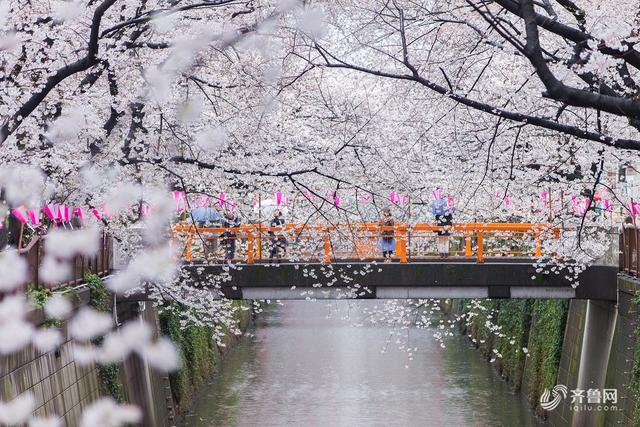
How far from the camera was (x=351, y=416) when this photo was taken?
2336cm

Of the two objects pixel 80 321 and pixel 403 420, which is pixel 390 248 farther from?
pixel 80 321

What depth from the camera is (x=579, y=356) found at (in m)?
20.5

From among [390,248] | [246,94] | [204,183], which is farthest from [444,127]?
[246,94]

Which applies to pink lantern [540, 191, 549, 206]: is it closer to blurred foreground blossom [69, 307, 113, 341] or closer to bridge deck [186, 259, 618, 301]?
bridge deck [186, 259, 618, 301]

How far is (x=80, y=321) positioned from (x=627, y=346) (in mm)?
9087

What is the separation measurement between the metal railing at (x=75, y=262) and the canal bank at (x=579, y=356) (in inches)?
354

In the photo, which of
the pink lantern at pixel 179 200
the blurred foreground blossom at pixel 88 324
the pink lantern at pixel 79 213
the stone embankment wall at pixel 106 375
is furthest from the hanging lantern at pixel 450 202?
the pink lantern at pixel 79 213

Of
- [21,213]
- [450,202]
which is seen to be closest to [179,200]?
[450,202]

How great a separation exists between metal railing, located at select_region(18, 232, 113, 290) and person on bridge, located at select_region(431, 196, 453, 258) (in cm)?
647

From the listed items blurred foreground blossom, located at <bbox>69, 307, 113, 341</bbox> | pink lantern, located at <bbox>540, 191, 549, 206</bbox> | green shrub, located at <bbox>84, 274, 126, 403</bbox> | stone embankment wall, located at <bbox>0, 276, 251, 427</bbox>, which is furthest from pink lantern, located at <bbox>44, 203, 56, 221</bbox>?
pink lantern, located at <bbox>540, 191, 549, 206</bbox>

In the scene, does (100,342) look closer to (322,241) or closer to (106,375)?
(106,375)

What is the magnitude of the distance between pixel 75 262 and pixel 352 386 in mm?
12192

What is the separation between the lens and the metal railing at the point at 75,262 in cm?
1391

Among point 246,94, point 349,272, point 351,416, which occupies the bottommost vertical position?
point 351,416
